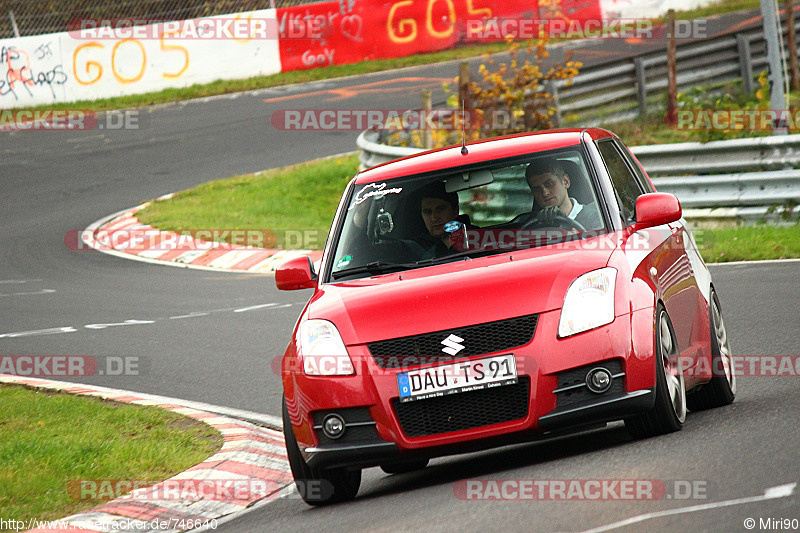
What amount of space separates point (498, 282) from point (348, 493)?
1.35 m

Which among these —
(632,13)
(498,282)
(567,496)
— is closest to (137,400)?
(498,282)

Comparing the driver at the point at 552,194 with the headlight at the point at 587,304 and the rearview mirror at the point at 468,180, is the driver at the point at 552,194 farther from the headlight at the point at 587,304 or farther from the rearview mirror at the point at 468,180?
the headlight at the point at 587,304

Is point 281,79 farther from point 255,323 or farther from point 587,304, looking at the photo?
point 587,304

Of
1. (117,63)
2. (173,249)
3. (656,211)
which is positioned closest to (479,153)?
(656,211)

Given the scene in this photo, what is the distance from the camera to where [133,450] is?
768 centimetres

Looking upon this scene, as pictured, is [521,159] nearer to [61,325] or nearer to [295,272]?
[295,272]

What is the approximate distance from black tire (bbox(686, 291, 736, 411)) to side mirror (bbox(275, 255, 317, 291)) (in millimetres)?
2284

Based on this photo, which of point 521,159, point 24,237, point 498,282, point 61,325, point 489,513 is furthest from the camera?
point 24,237

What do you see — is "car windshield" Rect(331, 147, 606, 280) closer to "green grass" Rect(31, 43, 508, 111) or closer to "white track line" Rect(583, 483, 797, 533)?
"white track line" Rect(583, 483, 797, 533)

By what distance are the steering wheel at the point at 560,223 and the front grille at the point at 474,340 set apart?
108 centimetres

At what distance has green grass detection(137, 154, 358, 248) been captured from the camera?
19.1 meters

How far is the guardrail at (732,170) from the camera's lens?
1445 cm

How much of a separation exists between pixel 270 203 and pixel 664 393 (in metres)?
15.1

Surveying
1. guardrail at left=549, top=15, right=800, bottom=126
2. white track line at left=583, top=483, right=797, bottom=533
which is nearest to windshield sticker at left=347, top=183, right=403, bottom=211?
white track line at left=583, top=483, right=797, bottom=533
